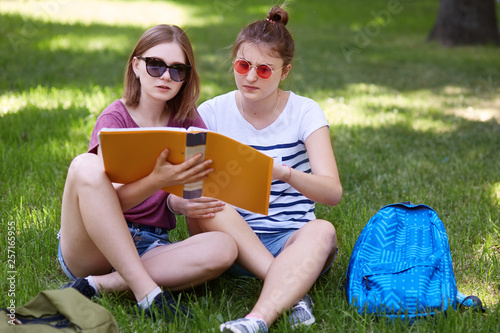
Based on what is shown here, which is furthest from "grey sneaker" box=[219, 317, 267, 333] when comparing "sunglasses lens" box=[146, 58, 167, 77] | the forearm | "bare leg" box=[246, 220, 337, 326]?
"sunglasses lens" box=[146, 58, 167, 77]

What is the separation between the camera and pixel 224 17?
12367 millimetres

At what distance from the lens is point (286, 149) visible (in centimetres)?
247

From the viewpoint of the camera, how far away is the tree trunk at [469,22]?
927 cm

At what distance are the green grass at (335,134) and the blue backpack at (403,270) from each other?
2.7 inches

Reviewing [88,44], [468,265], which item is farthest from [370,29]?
[468,265]

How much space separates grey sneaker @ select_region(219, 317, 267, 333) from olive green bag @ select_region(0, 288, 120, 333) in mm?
353

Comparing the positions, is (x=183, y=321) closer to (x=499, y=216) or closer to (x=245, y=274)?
(x=245, y=274)

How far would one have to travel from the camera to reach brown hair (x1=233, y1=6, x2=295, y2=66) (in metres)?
2.41

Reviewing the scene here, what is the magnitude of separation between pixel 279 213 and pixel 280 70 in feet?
2.02

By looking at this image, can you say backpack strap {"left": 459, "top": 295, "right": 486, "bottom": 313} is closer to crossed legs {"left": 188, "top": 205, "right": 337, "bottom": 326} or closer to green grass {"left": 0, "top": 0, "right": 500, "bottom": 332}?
green grass {"left": 0, "top": 0, "right": 500, "bottom": 332}

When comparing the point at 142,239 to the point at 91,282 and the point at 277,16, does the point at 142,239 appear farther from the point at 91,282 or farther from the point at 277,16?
the point at 277,16

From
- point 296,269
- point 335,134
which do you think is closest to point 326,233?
point 296,269

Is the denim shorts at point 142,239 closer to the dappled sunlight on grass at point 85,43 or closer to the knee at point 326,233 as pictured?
the knee at point 326,233

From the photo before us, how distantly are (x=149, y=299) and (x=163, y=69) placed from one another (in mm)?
919
